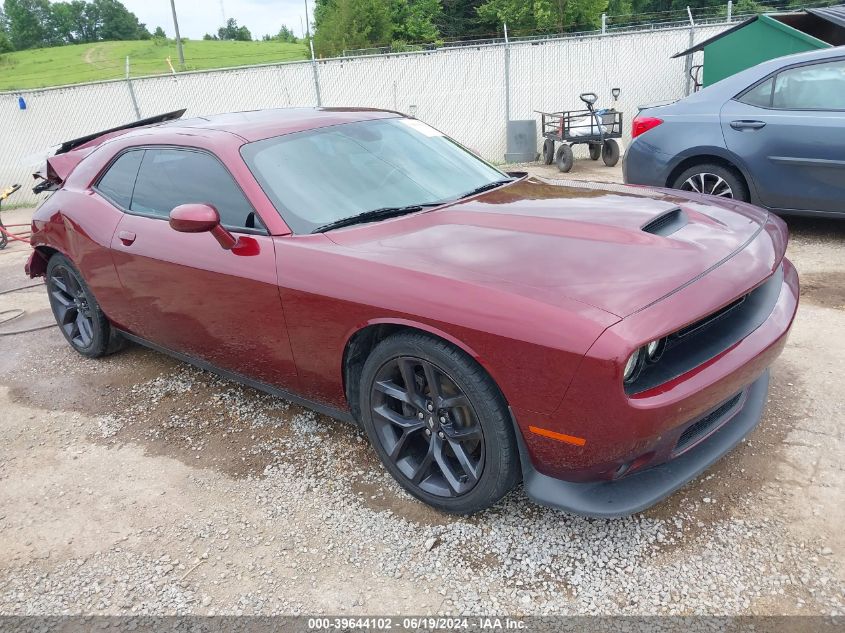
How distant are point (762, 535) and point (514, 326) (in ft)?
4.02

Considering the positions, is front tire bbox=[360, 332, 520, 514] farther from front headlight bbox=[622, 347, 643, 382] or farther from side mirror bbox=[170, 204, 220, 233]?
side mirror bbox=[170, 204, 220, 233]

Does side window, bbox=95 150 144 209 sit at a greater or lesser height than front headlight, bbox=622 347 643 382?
greater

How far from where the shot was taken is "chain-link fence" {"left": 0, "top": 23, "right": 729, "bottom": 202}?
519 inches

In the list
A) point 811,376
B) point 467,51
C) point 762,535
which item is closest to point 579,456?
point 762,535

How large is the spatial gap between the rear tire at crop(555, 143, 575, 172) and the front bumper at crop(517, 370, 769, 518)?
900cm

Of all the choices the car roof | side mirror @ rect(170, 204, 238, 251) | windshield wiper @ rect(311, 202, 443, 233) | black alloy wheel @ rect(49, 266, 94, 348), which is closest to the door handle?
the car roof

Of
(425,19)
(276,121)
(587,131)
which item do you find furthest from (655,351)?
(425,19)

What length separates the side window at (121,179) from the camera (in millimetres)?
3842

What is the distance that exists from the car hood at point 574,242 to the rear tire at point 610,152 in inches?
343

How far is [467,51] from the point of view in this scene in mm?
13047

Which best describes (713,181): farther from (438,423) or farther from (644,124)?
(438,423)

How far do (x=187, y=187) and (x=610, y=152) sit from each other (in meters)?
9.44

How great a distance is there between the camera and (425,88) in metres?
13.4

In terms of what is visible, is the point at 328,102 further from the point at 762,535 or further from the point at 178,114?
the point at 762,535
